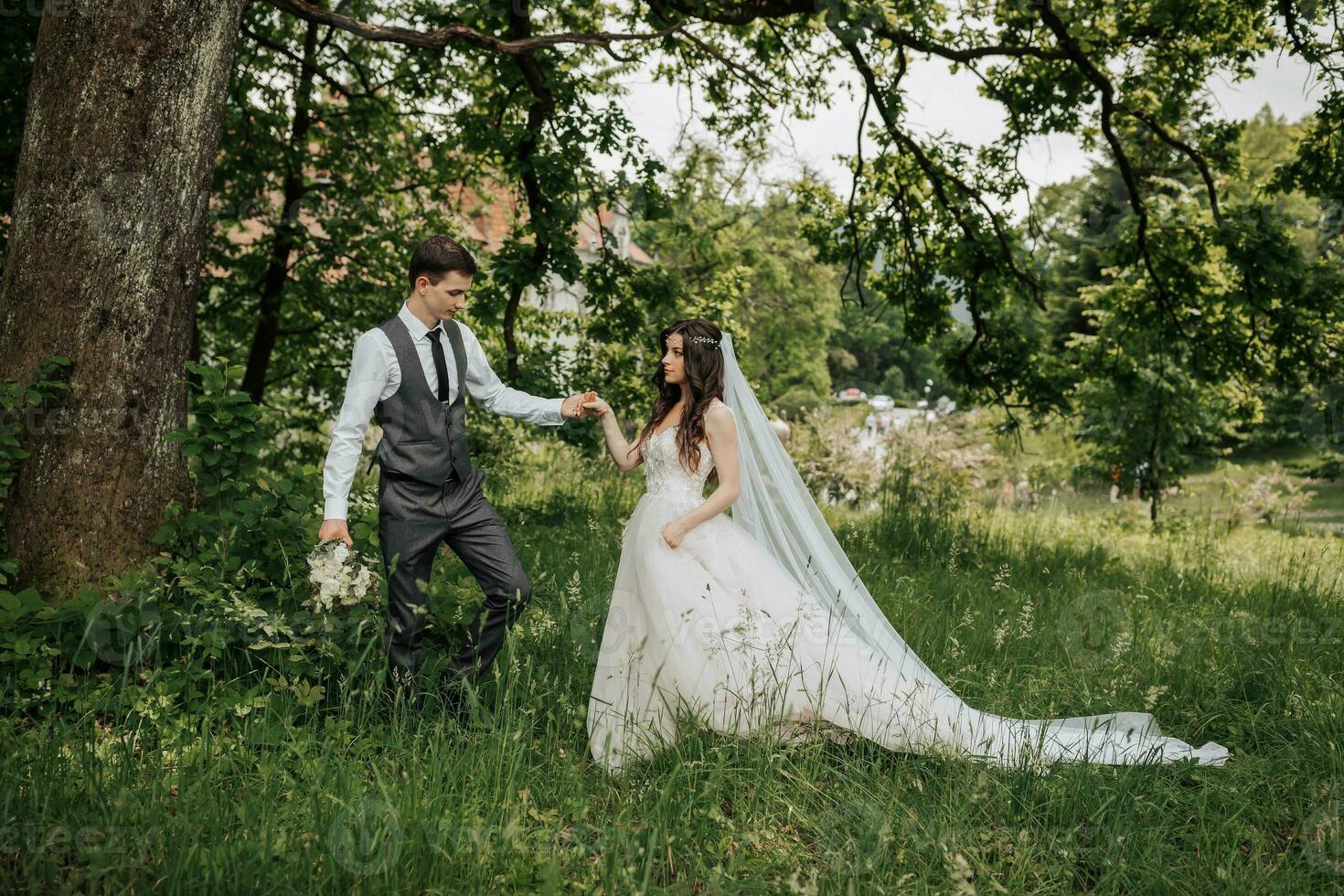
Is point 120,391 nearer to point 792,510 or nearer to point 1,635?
point 1,635

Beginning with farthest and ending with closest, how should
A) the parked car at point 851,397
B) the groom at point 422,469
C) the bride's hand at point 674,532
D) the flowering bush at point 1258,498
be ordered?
the parked car at point 851,397 → the flowering bush at point 1258,498 → the bride's hand at point 674,532 → the groom at point 422,469

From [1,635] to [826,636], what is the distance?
10.9 feet

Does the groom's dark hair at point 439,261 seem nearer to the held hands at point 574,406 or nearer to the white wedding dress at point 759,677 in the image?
the held hands at point 574,406

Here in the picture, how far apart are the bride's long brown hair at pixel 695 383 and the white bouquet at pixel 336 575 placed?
164 centimetres

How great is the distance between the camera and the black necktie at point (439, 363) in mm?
4004

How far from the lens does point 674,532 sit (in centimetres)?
428

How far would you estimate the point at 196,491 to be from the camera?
4.30 meters

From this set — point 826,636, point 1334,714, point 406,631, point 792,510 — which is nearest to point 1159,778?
point 1334,714

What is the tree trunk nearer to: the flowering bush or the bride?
the bride

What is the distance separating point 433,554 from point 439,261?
127cm

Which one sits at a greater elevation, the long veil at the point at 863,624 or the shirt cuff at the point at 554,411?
the shirt cuff at the point at 554,411

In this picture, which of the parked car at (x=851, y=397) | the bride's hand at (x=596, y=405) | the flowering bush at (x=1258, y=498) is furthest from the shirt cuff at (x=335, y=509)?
the parked car at (x=851, y=397)

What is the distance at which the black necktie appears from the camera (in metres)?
4.00

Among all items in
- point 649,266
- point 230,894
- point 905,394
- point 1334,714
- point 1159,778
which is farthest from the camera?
point 905,394
